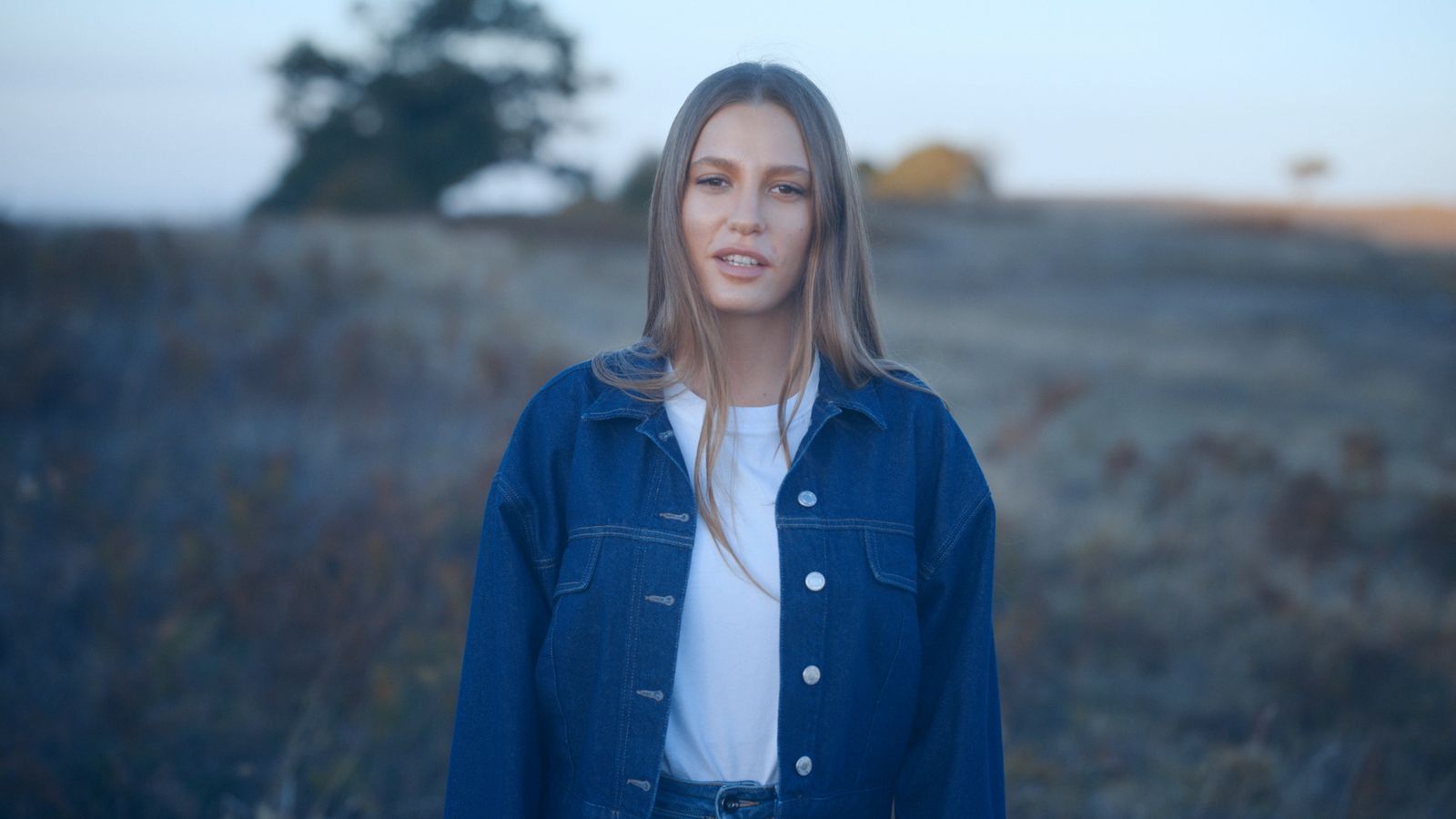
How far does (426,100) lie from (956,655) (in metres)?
20.6

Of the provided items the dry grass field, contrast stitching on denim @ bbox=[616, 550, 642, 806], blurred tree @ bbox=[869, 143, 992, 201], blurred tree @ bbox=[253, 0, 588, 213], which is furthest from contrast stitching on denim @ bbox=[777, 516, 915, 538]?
blurred tree @ bbox=[869, 143, 992, 201]

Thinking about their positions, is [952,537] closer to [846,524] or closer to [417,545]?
[846,524]

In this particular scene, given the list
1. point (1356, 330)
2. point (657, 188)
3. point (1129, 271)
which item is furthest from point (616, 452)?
point (1129, 271)

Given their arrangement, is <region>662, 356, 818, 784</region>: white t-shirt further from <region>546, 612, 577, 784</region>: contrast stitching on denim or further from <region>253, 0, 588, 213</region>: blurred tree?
<region>253, 0, 588, 213</region>: blurred tree

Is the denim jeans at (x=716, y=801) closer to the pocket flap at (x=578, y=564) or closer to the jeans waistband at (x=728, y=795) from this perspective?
the jeans waistband at (x=728, y=795)

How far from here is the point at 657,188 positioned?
6.70 feet

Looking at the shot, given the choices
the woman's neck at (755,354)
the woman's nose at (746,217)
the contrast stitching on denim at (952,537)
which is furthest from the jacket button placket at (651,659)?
the woman's nose at (746,217)

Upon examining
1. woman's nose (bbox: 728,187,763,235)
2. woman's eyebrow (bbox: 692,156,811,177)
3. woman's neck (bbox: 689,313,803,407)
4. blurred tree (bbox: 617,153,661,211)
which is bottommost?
woman's neck (bbox: 689,313,803,407)

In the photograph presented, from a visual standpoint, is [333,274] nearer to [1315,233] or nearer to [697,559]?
[697,559]

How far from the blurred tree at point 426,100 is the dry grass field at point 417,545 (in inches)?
318

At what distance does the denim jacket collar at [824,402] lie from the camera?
1886 mm

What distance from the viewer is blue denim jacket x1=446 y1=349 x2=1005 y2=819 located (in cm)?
177

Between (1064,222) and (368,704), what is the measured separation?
29.9 metres

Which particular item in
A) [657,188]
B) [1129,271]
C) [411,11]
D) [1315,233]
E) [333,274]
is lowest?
[657,188]
